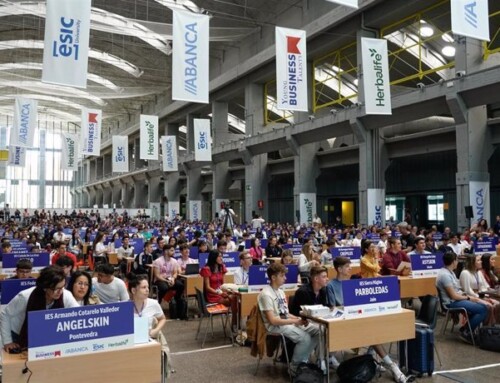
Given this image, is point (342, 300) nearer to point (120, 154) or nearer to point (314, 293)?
point (314, 293)

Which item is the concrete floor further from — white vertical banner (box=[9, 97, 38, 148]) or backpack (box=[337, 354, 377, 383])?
white vertical banner (box=[9, 97, 38, 148])

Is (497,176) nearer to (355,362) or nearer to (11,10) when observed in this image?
(355,362)

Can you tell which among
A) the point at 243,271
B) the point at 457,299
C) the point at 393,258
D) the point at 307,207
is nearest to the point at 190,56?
the point at 243,271

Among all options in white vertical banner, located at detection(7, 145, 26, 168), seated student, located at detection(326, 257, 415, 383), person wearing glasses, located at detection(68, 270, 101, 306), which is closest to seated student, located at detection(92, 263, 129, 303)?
person wearing glasses, located at detection(68, 270, 101, 306)

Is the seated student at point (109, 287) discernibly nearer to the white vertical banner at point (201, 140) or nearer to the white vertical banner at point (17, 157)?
the white vertical banner at point (201, 140)

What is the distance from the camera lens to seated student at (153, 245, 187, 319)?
8898mm

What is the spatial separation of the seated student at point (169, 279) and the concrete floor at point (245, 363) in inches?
55.8

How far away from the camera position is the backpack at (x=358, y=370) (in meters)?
5.04

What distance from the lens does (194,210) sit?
123ft

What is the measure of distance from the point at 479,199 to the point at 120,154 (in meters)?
20.6

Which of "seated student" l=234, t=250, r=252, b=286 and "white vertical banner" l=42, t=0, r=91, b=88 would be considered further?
"white vertical banner" l=42, t=0, r=91, b=88

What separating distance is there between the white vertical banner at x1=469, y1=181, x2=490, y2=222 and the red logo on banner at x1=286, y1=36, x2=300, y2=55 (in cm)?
786

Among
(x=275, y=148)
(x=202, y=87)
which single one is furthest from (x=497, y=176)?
(x=202, y=87)

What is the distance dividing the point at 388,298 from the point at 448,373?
130cm
